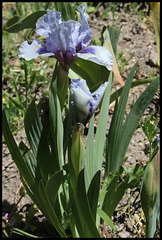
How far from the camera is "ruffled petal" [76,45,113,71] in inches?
37.0

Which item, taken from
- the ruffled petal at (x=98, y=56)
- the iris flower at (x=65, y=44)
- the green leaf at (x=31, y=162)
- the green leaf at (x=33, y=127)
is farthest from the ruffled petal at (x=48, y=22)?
the green leaf at (x=31, y=162)

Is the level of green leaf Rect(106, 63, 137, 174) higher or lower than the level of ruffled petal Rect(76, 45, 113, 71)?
lower

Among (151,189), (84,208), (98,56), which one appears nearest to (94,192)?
(84,208)

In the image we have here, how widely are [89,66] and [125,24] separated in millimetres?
871

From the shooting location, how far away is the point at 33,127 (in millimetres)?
1083

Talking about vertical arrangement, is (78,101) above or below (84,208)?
above

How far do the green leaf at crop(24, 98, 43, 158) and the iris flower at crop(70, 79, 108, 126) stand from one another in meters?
0.21

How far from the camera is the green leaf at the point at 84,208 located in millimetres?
876

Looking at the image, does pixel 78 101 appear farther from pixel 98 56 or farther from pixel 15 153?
pixel 15 153

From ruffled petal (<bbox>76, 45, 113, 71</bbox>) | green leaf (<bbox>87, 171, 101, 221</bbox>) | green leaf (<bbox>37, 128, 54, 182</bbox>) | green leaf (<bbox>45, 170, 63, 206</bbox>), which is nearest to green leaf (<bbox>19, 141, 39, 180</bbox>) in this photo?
green leaf (<bbox>37, 128, 54, 182</bbox>)

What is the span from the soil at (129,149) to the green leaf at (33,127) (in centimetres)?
37

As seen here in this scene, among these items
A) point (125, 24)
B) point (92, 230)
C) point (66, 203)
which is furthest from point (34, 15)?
point (125, 24)

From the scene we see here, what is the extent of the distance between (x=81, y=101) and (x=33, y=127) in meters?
0.29

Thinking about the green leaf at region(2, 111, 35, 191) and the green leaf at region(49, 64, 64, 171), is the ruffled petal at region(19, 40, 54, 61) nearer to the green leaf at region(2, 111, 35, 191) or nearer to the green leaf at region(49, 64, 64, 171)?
the green leaf at region(49, 64, 64, 171)
